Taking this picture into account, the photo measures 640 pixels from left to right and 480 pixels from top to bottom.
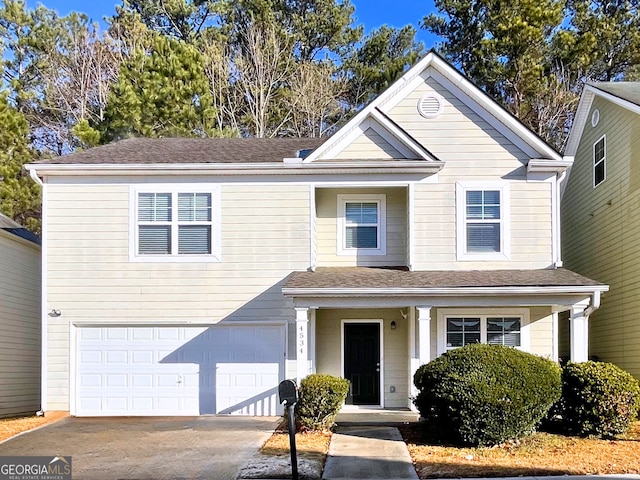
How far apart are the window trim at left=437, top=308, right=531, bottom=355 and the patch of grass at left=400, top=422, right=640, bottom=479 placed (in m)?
3.56

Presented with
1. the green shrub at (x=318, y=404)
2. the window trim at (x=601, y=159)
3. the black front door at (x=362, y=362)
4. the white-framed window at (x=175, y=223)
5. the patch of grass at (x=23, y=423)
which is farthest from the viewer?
the window trim at (x=601, y=159)

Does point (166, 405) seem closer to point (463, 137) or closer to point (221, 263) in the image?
point (221, 263)

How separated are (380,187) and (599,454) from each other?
23.2 ft

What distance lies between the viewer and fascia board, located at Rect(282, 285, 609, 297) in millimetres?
12438

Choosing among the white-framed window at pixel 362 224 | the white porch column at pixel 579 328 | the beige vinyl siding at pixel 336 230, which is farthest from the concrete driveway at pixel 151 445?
the white porch column at pixel 579 328

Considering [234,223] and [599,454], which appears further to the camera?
[234,223]

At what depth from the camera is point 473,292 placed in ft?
41.2

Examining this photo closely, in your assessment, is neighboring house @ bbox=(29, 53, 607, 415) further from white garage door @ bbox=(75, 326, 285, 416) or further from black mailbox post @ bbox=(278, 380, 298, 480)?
black mailbox post @ bbox=(278, 380, 298, 480)

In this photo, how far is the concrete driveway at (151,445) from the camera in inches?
337

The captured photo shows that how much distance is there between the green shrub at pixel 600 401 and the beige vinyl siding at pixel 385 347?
423cm

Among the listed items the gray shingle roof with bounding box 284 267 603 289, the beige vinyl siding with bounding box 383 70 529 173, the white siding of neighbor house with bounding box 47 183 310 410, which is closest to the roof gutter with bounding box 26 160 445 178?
the white siding of neighbor house with bounding box 47 183 310 410

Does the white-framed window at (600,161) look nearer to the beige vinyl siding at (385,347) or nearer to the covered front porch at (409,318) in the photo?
the covered front porch at (409,318)

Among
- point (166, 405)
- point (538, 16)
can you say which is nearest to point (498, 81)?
point (538, 16)

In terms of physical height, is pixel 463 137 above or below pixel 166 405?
above
